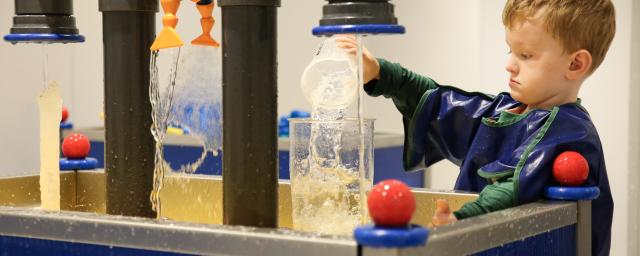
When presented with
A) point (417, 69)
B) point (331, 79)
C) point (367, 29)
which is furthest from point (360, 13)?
point (417, 69)

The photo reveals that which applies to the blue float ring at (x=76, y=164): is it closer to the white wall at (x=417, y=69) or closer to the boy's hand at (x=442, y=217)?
the boy's hand at (x=442, y=217)

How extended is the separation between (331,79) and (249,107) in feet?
1.16

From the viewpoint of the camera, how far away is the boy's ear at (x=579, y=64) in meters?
1.35

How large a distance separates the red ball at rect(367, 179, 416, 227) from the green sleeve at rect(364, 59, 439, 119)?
0.69m

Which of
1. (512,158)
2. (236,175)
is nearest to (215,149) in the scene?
(236,175)

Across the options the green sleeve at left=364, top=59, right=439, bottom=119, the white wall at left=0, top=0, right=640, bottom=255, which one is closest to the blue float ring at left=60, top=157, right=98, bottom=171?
the green sleeve at left=364, top=59, right=439, bottom=119

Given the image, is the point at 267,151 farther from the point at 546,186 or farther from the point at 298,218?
the point at 546,186

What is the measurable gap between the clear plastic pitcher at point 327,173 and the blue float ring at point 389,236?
1.33ft

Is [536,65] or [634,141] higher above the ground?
[536,65]

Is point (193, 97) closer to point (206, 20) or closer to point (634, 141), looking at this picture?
point (206, 20)

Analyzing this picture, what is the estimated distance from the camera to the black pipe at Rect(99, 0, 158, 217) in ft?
3.72

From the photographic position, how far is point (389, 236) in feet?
2.60

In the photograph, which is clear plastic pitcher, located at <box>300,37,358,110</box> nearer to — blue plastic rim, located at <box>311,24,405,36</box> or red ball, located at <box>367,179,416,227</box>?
blue plastic rim, located at <box>311,24,405,36</box>

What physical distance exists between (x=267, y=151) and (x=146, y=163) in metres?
0.19
